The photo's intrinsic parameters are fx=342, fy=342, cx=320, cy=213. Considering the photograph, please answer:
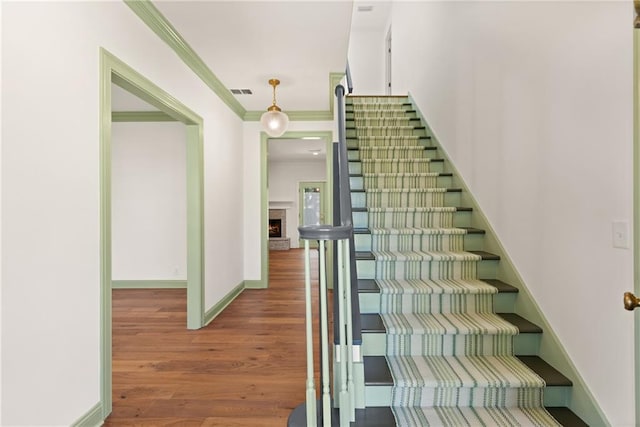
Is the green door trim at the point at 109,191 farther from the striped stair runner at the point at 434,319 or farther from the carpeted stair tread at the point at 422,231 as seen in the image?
the carpeted stair tread at the point at 422,231

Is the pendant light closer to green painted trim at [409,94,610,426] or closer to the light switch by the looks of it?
green painted trim at [409,94,610,426]

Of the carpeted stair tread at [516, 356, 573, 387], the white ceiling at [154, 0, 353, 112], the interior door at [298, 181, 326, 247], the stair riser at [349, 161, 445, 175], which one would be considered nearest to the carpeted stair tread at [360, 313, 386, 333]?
the carpeted stair tread at [516, 356, 573, 387]

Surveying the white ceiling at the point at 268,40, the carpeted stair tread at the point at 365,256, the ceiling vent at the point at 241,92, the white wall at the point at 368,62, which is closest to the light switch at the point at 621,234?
the carpeted stair tread at the point at 365,256

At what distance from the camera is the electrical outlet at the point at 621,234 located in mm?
1414

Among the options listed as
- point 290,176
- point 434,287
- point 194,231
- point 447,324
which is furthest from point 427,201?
point 290,176

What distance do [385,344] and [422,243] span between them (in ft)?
3.26

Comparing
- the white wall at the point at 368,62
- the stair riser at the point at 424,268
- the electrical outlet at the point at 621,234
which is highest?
the white wall at the point at 368,62

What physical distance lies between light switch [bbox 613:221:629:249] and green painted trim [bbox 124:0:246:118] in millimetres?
2922

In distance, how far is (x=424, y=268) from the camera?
97.1 inches

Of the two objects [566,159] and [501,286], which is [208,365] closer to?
[501,286]

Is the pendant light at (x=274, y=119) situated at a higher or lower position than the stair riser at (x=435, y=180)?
higher

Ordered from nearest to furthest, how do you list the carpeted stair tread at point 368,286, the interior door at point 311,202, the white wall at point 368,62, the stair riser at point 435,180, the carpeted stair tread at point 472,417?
the carpeted stair tread at point 472,417
the carpeted stair tread at point 368,286
the stair riser at point 435,180
the white wall at point 368,62
the interior door at point 311,202

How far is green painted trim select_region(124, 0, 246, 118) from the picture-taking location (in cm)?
229

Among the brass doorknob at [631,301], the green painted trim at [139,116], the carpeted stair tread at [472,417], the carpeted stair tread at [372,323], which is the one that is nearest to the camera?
the brass doorknob at [631,301]
